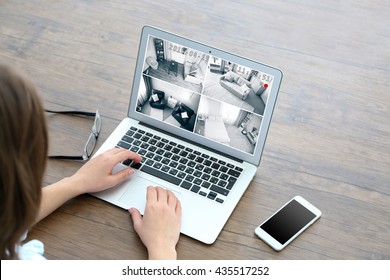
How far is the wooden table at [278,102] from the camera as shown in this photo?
1214mm

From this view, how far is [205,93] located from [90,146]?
0.91ft

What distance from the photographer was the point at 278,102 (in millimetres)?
1491

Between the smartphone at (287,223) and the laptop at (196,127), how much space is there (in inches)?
3.2

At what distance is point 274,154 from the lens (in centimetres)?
137

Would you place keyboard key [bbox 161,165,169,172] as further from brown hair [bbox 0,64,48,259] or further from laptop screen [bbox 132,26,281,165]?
brown hair [bbox 0,64,48,259]

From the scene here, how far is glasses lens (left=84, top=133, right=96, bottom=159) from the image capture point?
134 cm

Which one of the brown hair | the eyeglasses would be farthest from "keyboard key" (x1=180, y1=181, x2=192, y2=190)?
the brown hair

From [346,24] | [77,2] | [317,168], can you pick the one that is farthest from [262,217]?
[77,2]

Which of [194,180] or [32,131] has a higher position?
[32,131]

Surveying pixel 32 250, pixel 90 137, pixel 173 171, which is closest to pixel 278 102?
pixel 173 171

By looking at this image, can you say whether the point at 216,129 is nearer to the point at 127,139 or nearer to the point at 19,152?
the point at 127,139
